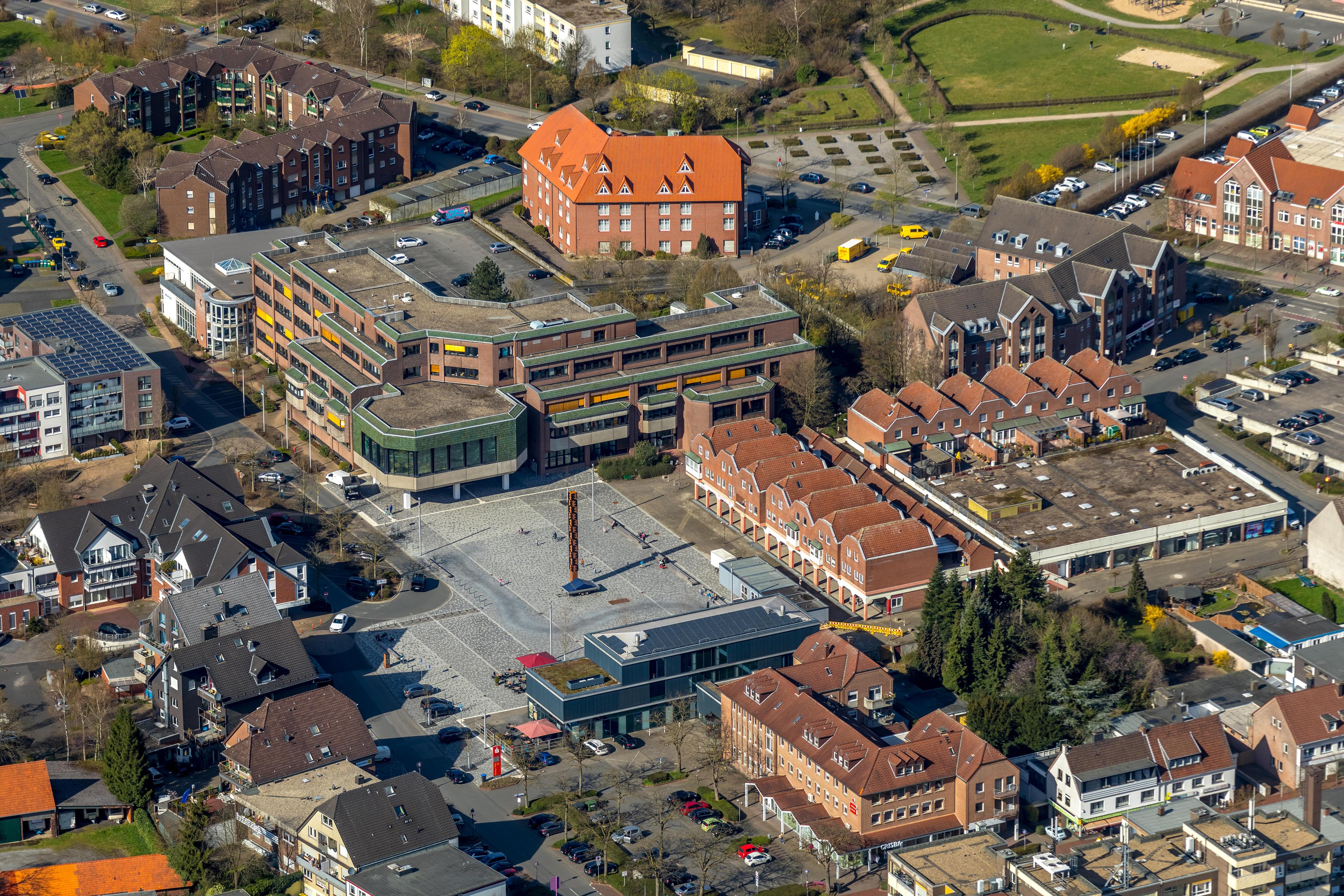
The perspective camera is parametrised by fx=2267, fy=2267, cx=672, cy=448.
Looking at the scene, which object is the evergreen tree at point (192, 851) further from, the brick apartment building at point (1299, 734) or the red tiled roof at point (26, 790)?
the brick apartment building at point (1299, 734)

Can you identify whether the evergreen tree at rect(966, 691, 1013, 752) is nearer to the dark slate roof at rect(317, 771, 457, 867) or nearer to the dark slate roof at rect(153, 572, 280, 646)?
the dark slate roof at rect(317, 771, 457, 867)

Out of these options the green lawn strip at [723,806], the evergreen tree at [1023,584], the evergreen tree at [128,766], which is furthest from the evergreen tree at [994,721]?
the evergreen tree at [128,766]

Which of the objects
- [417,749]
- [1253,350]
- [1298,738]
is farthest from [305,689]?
[1253,350]

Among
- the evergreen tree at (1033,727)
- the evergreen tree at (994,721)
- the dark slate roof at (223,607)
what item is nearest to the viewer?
the evergreen tree at (994,721)

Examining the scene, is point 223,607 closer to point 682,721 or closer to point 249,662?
point 249,662

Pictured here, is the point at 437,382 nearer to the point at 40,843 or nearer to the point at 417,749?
the point at 417,749

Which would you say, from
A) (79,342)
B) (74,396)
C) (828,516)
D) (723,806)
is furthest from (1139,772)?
(79,342)
